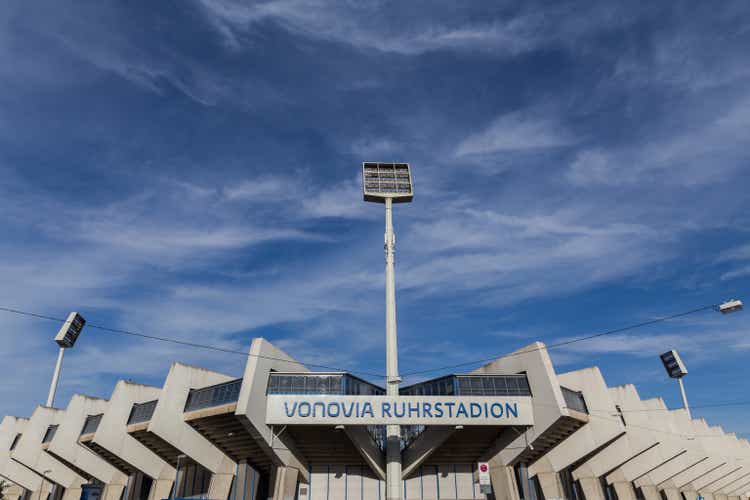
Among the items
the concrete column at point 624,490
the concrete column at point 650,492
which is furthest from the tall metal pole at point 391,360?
the concrete column at point 650,492

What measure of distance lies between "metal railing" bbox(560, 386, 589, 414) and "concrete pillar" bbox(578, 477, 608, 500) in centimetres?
944

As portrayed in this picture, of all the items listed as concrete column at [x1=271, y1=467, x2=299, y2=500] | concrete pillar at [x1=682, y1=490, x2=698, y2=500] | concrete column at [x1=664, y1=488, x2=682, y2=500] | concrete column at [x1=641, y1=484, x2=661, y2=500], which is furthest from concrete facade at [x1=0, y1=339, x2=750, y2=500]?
concrete pillar at [x1=682, y1=490, x2=698, y2=500]

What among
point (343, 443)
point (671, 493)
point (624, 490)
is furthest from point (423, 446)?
point (671, 493)

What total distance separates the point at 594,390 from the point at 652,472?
19.9 meters

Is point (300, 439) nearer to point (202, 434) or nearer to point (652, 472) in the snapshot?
point (202, 434)

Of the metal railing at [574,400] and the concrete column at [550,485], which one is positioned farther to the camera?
the concrete column at [550,485]

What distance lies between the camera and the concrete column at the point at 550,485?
42281mm

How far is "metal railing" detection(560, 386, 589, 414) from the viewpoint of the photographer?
135 ft

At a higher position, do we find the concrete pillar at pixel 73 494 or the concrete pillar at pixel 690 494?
the concrete pillar at pixel 690 494

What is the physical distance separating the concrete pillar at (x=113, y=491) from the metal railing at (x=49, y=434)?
485 inches

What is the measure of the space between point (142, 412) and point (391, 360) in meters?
22.4

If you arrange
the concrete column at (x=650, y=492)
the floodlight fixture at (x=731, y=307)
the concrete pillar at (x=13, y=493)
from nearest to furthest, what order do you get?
the floodlight fixture at (x=731, y=307) < the concrete column at (x=650, y=492) < the concrete pillar at (x=13, y=493)

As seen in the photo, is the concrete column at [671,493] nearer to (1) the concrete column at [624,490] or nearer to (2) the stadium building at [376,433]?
(2) the stadium building at [376,433]

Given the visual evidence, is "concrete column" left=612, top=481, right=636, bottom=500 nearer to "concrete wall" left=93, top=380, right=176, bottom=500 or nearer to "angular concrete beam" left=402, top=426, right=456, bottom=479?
"angular concrete beam" left=402, top=426, right=456, bottom=479
